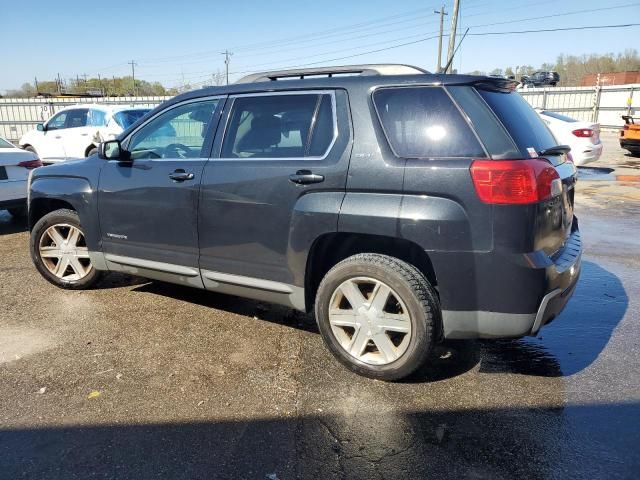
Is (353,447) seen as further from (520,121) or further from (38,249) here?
(38,249)

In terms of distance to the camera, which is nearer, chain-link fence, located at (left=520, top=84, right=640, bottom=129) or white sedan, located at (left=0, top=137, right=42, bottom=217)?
white sedan, located at (left=0, top=137, right=42, bottom=217)

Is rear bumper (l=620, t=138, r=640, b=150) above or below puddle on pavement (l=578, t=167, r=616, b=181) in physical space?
above

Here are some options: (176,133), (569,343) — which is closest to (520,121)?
(569,343)

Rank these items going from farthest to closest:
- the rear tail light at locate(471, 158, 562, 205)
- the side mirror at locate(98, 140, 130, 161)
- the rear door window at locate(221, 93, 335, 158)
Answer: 1. the side mirror at locate(98, 140, 130, 161)
2. the rear door window at locate(221, 93, 335, 158)
3. the rear tail light at locate(471, 158, 562, 205)

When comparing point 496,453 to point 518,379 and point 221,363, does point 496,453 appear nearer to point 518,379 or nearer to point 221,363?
point 518,379

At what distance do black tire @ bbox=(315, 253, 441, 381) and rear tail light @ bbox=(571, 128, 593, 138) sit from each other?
1138 cm

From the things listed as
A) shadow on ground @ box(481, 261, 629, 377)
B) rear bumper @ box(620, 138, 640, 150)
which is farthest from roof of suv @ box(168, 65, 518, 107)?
rear bumper @ box(620, 138, 640, 150)

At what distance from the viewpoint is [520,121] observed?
3.03 m

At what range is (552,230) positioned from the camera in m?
2.91

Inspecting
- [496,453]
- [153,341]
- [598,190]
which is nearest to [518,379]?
[496,453]

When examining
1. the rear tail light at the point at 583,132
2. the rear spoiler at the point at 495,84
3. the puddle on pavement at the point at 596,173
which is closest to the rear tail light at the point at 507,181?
the rear spoiler at the point at 495,84

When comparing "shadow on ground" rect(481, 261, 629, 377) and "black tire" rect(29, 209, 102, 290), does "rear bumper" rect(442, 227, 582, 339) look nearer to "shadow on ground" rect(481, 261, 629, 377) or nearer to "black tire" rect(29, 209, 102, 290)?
"shadow on ground" rect(481, 261, 629, 377)

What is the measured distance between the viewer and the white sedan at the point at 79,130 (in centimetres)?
1243

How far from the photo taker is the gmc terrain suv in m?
2.77
